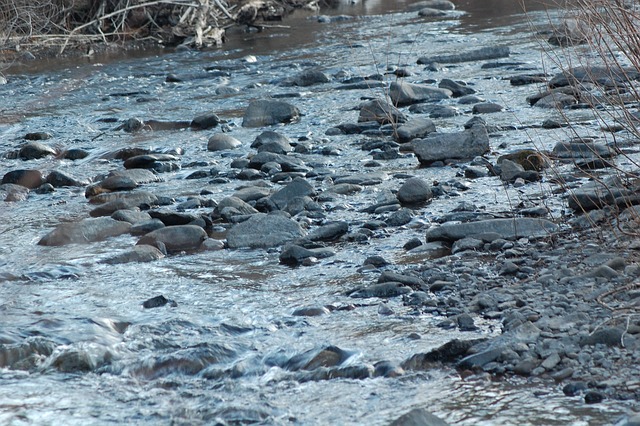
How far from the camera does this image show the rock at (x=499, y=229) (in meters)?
4.46

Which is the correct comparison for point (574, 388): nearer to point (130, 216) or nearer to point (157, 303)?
point (157, 303)

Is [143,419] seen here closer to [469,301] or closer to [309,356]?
[309,356]

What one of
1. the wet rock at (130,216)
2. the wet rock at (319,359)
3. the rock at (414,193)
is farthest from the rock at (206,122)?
the wet rock at (319,359)

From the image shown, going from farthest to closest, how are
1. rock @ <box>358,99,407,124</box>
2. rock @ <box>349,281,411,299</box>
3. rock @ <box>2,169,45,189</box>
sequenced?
rock @ <box>358,99,407,124</box>, rock @ <box>2,169,45,189</box>, rock @ <box>349,281,411,299</box>

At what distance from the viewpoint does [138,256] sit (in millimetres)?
4719

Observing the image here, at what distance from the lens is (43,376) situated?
3400 millimetres

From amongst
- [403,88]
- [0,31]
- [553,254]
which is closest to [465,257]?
[553,254]

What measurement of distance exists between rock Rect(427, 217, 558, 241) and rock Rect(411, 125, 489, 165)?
175cm

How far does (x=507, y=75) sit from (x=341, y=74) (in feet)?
6.02

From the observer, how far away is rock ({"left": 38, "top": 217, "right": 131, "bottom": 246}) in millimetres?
5059

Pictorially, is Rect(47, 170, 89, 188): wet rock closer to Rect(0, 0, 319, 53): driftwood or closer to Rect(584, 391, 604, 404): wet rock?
Rect(584, 391, 604, 404): wet rock

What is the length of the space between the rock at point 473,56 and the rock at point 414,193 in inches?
214

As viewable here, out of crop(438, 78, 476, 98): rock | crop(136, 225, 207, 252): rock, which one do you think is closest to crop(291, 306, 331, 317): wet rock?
crop(136, 225, 207, 252): rock

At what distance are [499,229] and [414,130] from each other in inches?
104
